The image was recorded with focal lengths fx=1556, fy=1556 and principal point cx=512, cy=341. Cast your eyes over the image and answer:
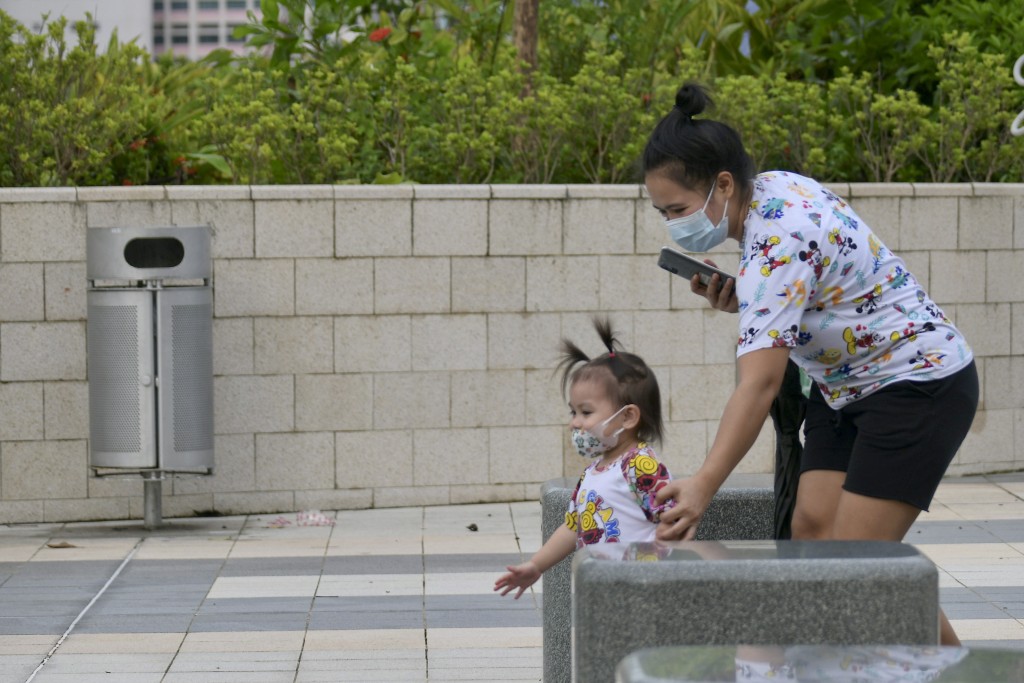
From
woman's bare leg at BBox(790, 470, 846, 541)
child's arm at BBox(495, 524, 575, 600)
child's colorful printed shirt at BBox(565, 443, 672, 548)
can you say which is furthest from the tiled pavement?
woman's bare leg at BBox(790, 470, 846, 541)

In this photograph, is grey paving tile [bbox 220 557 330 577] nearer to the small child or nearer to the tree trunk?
the small child

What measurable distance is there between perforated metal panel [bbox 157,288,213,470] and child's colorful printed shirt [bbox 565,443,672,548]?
430cm

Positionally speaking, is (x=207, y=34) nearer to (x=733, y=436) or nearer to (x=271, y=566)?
(x=271, y=566)

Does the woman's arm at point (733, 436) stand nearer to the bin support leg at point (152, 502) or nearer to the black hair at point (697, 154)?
the black hair at point (697, 154)

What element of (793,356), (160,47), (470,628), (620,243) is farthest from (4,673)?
(160,47)

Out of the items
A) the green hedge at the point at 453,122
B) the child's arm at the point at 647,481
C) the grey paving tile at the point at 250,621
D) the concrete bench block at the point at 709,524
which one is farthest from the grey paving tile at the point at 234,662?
the green hedge at the point at 453,122

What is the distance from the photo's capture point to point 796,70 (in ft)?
37.0

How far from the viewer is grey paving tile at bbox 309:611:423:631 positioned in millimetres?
5883

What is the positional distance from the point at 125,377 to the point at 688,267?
14.9 ft

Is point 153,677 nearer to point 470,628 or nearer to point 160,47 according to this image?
point 470,628

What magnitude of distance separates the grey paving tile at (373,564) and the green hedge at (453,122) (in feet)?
8.50

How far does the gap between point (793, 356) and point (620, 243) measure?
5032 millimetres

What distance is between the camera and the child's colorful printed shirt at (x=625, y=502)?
3.78 m

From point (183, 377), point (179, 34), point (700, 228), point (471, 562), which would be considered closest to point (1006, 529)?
point (471, 562)
